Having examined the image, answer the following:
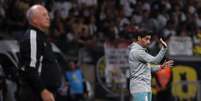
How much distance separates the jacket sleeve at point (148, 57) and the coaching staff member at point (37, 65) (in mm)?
2291

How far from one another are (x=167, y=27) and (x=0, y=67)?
6.89m

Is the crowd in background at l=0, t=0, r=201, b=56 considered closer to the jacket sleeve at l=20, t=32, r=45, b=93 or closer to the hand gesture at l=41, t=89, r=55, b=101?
the jacket sleeve at l=20, t=32, r=45, b=93

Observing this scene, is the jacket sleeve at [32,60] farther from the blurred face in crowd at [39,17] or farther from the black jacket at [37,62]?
the blurred face in crowd at [39,17]

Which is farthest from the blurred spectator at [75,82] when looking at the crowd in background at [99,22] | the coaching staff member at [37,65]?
the coaching staff member at [37,65]

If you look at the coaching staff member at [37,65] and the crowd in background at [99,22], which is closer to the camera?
the coaching staff member at [37,65]

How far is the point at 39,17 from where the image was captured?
6695 millimetres

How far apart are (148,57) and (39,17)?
2647 millimetres

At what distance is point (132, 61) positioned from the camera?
925 cm

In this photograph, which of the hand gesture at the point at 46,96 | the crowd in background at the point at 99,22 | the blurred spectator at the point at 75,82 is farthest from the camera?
the crowd in background at the point at 99,22

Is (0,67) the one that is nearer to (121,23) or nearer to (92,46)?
(92,46)

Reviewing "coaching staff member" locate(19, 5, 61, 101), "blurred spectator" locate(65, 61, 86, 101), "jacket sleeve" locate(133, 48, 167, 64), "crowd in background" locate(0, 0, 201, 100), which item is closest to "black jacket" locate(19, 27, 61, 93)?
"coaching staff member" locate(19, 5, 61, 101)

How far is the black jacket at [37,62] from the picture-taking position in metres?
6.54

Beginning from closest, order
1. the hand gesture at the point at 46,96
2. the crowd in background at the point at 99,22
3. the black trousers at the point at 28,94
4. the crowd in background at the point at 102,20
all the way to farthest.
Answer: the hand gesture at the point at 46,96 < the black trousers at the point at 28,94 < the crowd in background at the point at 99,22 < the crowd in background at the point at 102,20

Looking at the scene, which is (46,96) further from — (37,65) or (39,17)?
(39,17)
